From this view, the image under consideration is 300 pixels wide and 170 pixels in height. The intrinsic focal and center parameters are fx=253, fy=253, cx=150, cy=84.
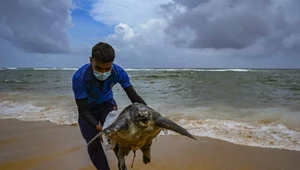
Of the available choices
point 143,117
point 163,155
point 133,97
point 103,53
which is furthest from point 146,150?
point 163,155

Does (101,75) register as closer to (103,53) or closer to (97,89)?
(97,89)

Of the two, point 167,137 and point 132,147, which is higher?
point 132,147

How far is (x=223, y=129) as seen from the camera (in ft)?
19.9

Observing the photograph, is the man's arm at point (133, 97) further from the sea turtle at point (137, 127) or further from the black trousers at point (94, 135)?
the sea turtle at point (137, 127)

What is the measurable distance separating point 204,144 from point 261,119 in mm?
2867

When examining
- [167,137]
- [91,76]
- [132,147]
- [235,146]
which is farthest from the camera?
[167,137]

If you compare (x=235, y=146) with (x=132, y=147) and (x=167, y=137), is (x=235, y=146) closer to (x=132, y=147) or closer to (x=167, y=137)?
(x=167, y=137)

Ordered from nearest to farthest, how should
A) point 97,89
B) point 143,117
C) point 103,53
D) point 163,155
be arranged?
point 143,117
point 103,53
point 97,89
point 163,155

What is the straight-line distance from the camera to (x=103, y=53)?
2.64 meters

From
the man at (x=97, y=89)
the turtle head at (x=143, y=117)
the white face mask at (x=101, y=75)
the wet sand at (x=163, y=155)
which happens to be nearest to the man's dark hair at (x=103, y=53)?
the man at (x=97, y=89)

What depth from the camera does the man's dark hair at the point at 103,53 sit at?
2.66 metres

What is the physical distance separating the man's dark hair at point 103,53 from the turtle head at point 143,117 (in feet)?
2.32

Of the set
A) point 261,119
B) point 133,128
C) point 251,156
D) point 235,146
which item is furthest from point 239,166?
point 261,119

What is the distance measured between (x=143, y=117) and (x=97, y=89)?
1.05m
